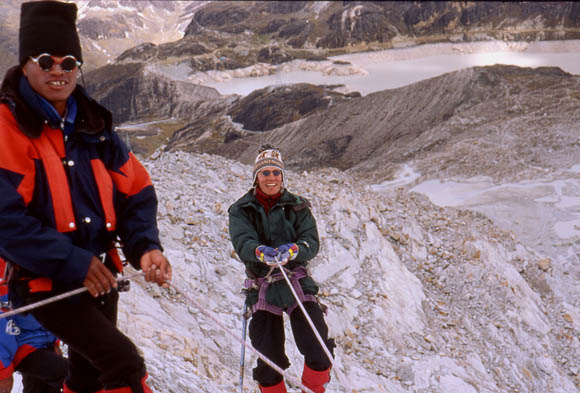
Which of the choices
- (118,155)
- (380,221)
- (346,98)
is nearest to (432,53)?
(346,98)

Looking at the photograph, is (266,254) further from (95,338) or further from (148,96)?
(148,96)

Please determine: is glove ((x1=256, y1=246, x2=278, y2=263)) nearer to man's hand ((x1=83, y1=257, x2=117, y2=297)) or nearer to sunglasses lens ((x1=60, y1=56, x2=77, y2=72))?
man's hand ((x1=83, y1=257, x2=117, y2=297))

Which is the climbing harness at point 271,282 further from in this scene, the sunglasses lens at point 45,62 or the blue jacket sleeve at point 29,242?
the sunglasses lens at point 45,62

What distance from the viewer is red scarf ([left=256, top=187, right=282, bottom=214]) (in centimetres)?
380

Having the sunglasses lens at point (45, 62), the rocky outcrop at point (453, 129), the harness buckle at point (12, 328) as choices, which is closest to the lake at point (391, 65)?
the rocky outcrop at point (453, 129)

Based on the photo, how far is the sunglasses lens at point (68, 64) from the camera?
2068 millimetres

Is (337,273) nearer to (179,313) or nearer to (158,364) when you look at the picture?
(179,313)

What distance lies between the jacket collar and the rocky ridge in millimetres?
2362

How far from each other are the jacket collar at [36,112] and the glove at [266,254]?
1589mm

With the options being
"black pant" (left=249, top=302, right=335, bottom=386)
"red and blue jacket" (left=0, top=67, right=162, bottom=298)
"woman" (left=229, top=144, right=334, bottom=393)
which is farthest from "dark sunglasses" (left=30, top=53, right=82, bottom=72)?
"black pant" (left=249, top=302, right=335, bottom=386)

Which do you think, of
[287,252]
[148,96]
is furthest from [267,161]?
[148,96]

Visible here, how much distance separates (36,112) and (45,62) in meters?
0.25

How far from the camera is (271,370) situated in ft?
11.5

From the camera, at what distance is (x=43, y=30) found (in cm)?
205
